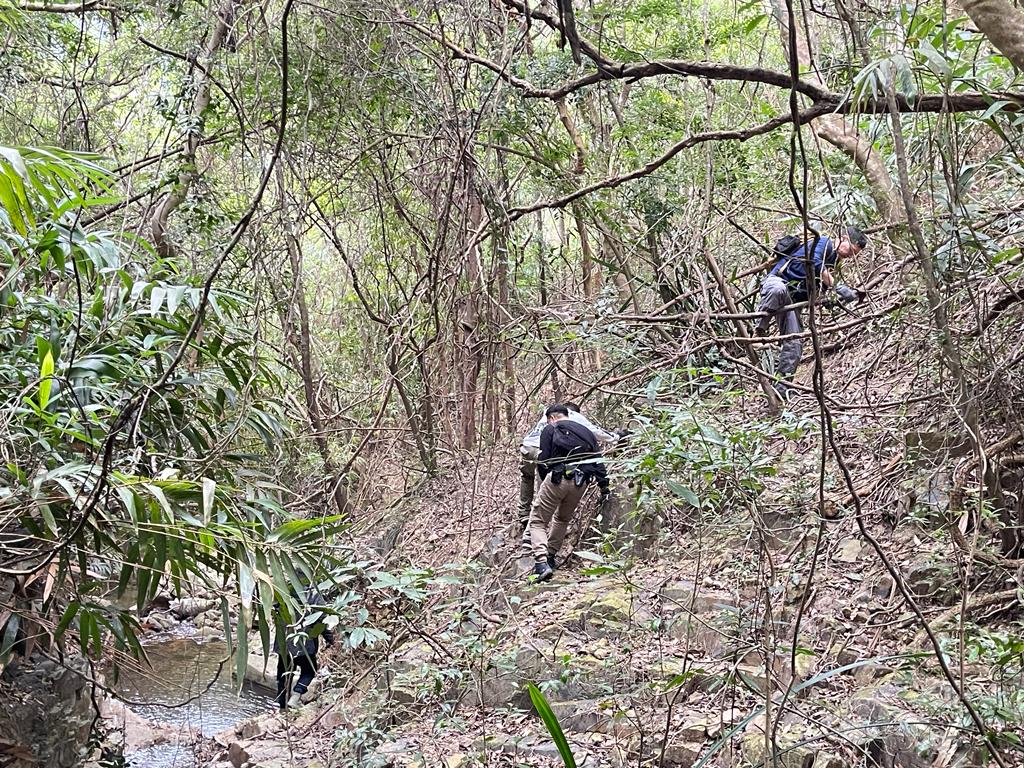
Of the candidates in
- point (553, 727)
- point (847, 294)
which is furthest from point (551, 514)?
point (553, 727)

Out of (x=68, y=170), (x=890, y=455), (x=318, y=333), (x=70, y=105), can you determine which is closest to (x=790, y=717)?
(x=890, y=455)

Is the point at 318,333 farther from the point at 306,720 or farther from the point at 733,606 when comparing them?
the point at 733,606

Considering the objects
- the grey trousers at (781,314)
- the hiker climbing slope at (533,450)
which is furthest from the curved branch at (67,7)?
the grey trousers at (781,314)

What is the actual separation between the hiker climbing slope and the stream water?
2.57m

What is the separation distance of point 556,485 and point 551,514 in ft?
1.18

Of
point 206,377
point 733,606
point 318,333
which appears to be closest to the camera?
point 206,377

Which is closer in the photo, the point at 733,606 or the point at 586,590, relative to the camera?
the point at 733,606

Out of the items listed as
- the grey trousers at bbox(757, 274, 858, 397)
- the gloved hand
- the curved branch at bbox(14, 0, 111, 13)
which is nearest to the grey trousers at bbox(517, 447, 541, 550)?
the grey trousers at bbox(757, 274, 858, 397)

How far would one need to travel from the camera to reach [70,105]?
5883 mm

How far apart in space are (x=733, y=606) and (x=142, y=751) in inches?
182

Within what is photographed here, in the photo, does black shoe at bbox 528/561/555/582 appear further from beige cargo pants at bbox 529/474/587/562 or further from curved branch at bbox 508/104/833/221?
curved branch at bbox 508/104/833/221

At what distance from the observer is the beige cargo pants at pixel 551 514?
588 cm

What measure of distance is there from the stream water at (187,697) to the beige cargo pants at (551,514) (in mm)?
2613

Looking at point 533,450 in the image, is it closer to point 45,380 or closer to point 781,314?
point 781,314
